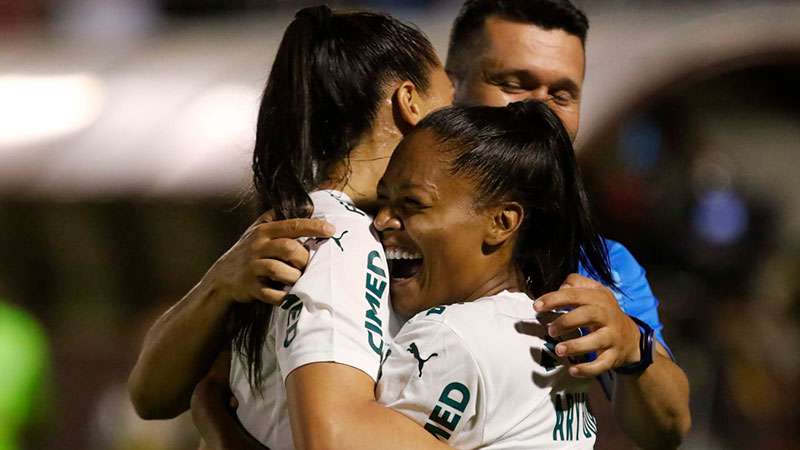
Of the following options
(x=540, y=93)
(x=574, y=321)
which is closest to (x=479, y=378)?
(x=574, y=321)

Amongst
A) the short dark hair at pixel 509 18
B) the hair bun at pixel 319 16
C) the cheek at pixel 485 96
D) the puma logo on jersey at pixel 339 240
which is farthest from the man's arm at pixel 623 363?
the short dark hair at pixel 509 18

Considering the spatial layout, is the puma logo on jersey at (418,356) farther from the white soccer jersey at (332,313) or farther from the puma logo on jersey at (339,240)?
the puma logo on jersey at (339,240)

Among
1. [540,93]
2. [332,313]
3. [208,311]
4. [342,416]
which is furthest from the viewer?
[540,93]

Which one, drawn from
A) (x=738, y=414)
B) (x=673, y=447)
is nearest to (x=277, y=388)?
(x=673, y=447)

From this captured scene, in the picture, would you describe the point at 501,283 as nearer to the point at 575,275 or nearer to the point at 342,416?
the point at 575,275

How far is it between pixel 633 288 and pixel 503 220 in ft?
2.73

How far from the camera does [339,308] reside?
228 centimetres

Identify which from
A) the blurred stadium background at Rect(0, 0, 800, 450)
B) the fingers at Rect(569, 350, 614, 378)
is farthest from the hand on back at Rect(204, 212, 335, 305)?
the blurred stadium background at Rect(0, 0, 800, 450)

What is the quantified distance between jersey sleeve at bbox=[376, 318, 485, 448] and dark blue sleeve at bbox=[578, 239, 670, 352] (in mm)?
897

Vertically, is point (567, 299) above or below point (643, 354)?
above

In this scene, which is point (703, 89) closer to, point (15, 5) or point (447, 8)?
point (447, 8)

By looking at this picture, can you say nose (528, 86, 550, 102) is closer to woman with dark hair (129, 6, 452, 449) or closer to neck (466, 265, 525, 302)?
woman with dark hair (129, 6, 452, 449)

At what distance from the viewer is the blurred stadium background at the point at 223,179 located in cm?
846

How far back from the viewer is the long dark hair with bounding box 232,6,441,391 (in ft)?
8.15
